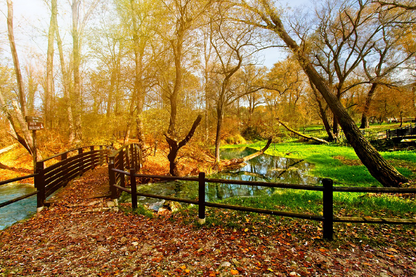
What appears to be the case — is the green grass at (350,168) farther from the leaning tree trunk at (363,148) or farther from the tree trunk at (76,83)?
the tree trunk at (76,83)

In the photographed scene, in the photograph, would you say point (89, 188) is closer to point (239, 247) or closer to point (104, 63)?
point (239, 247)

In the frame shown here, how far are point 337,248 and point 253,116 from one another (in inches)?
1471

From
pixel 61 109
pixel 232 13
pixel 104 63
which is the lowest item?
pixel 61 109

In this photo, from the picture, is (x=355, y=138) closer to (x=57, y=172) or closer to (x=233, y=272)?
(x=233, y=272)

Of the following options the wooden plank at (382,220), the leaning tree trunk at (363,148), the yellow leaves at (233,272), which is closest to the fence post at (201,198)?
the yellow leaves at (233,272)

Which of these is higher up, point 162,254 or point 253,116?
point 253,116

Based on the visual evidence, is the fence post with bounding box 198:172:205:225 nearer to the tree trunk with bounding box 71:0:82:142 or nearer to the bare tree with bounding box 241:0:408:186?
the bare tree with bounding box 241:0:408:186

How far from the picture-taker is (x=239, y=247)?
3.65 m

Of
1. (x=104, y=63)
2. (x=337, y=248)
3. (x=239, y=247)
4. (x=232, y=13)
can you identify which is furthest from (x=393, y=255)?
(x=104, y=63)

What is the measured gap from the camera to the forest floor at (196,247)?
10.1 ft

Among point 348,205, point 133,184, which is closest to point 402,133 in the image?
point 348,205

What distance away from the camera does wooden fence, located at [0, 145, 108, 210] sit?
568cm

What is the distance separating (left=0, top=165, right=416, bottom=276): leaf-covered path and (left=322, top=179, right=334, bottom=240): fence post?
190mm

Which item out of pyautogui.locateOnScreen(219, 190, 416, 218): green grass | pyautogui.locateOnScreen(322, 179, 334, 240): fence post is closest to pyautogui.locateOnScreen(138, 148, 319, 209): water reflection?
pyautogui.locateOnScreen(219, 190, 416, 218): green grass
